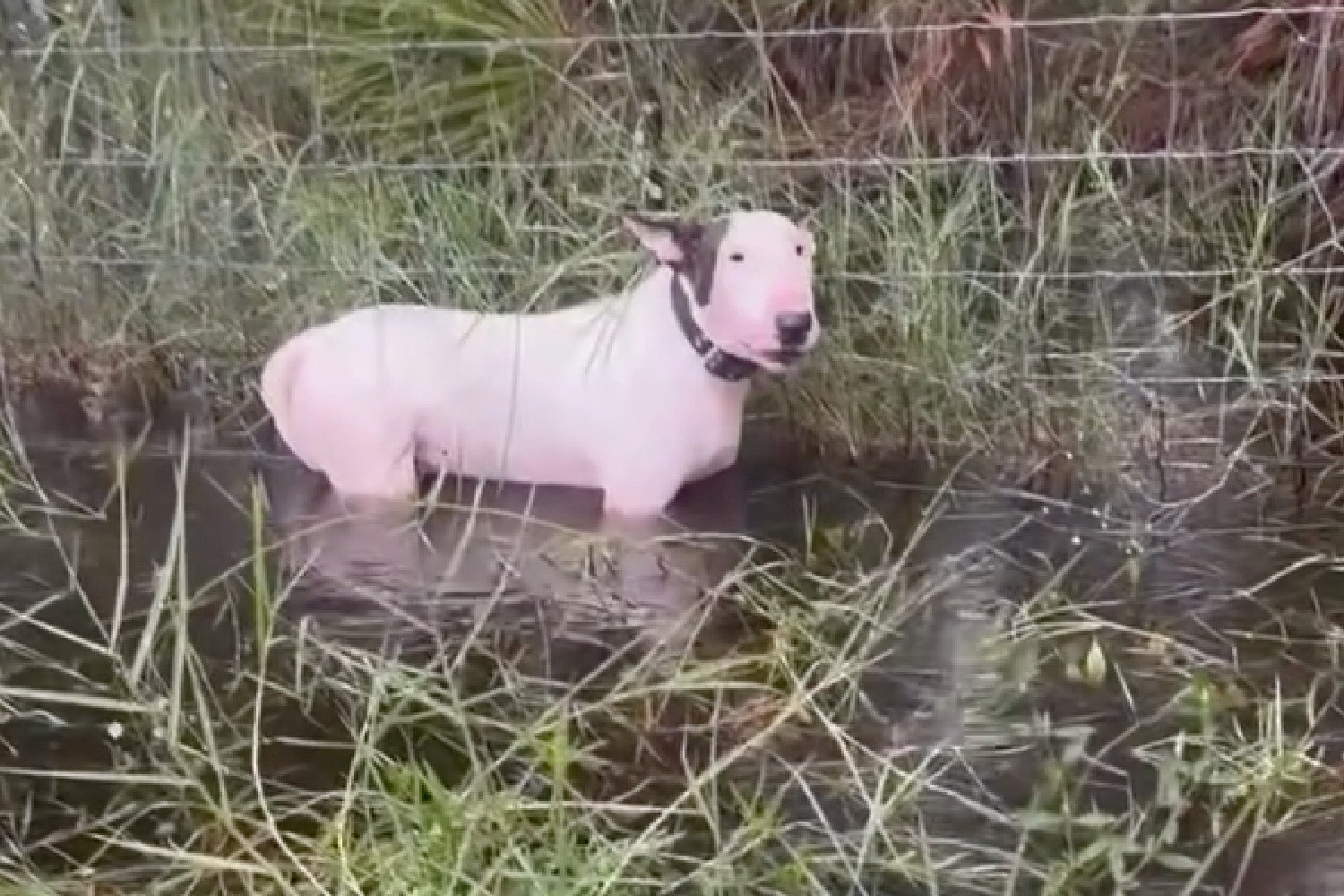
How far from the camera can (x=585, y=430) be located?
0.94m

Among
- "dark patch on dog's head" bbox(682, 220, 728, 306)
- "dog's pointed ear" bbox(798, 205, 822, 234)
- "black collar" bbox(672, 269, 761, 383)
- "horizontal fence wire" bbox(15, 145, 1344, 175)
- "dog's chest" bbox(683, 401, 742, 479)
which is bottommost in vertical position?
"dog's chest" bbox(683, 401, 742, 479)

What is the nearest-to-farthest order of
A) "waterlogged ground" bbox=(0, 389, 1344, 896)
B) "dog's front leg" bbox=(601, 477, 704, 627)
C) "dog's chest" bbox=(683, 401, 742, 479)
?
"waterlogged ground" bbox=(0, 389, 1344, 896)
"dog's front leg" bbox=(601, 477, 704, 627)
"dog's chest" bbox=(683, 401, 742, 479)

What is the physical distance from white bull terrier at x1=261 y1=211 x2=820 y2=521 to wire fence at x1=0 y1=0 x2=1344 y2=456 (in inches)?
4.8

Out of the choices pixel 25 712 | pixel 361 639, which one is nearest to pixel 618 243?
pixel 361 639

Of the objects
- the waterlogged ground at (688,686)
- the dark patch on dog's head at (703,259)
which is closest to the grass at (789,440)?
the waterlogged ground at (688,686)

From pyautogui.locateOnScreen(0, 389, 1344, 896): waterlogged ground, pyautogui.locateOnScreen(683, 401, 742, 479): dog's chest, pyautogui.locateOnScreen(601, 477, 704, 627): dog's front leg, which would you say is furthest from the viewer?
pyautogui.locateOnScreen(683, 401, 742, 479): dog's chest

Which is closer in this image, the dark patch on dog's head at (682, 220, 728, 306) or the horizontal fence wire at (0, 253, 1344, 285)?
the dark patch on dog's head at (682, 220, 728, 306)

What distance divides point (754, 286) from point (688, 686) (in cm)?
24

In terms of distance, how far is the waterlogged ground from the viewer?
592 millimetres

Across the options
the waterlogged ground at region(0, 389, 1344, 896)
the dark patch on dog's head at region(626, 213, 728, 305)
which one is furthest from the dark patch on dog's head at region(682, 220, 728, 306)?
the waterlogged ground at region(0, 389, 1344, 896)

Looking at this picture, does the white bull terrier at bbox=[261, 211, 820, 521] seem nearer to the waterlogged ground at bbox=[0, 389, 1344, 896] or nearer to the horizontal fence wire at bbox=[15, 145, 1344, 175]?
the waterlogged ground at bbox=[0, 389, 1344, 896]

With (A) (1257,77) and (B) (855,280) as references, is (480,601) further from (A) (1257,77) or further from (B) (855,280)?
(A) (1257,77)

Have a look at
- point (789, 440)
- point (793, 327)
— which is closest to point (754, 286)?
point (793, 327)

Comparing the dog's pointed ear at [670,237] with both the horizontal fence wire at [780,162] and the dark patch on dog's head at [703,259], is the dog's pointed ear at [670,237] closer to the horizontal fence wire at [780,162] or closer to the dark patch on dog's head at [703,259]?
the dark patch on dog's head at [703,259]
